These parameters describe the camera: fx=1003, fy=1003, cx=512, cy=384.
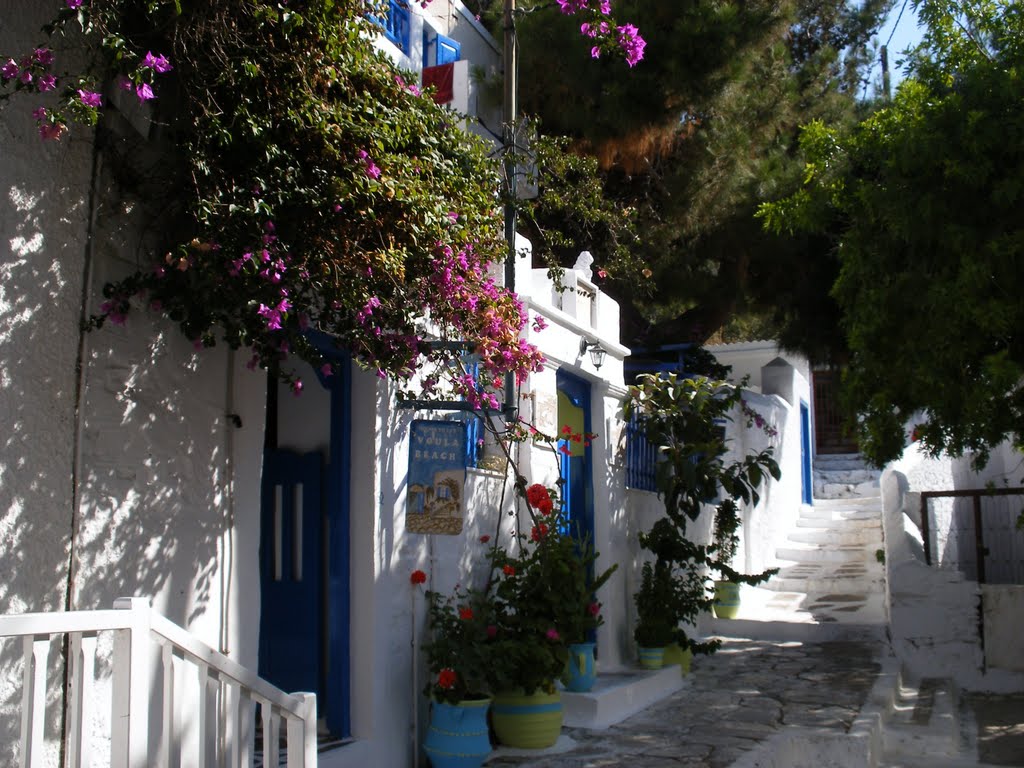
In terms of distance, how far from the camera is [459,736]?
18.8 feet

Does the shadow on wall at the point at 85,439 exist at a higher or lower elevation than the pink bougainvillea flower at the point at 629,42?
lower

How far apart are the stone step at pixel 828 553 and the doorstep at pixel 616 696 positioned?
6131 mm

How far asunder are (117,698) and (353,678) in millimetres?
2693

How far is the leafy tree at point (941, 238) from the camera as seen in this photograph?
6637 mm

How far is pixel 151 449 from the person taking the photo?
450 cm

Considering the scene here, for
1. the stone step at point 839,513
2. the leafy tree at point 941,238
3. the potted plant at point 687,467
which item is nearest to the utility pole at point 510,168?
the leafy tree at point 941,238

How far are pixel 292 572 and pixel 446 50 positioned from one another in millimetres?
4821

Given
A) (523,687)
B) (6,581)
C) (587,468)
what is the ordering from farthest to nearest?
(587,468) → (523,687) → (6,581)

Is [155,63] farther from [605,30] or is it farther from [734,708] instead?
[734,708]

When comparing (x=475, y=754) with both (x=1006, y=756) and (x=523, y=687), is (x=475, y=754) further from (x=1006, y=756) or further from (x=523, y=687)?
(x=1006, y=756)

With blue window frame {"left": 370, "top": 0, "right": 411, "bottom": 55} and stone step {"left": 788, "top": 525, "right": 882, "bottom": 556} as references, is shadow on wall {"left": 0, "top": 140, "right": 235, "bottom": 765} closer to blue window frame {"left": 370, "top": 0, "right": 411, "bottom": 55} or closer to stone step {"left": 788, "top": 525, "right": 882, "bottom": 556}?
blue window frame {"left": 370, "top": 0, "right": 411, "bottom": 55}

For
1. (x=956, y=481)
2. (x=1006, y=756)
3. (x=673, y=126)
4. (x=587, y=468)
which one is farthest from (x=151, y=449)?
(x=956, y=481)

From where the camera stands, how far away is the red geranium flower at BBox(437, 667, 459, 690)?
224 inches

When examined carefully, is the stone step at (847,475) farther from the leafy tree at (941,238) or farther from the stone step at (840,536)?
the leafy tree at (941,238)
